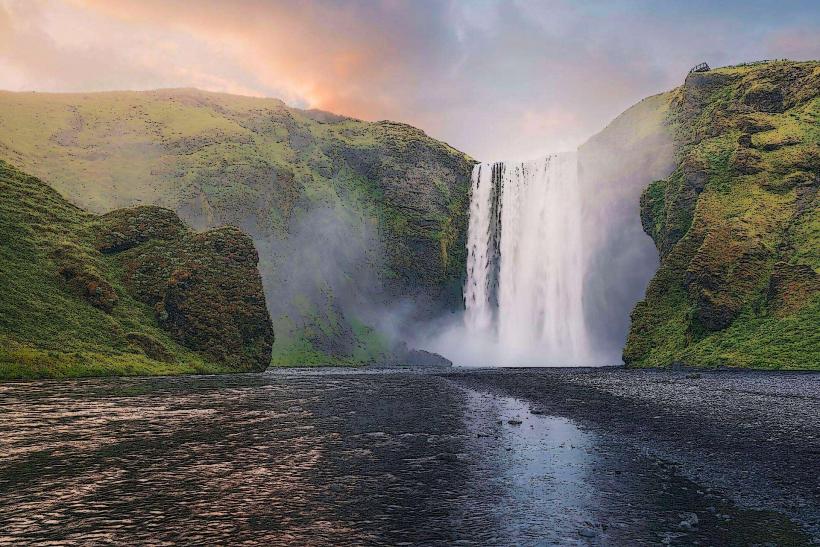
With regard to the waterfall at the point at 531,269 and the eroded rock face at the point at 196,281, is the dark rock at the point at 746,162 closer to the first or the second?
the waterfall at the point at 531,269

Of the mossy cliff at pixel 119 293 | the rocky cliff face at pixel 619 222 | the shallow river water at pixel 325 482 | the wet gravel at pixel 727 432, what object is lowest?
the shallow river water at pixel 325 482

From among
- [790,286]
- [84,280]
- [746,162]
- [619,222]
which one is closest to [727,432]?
[790,286]

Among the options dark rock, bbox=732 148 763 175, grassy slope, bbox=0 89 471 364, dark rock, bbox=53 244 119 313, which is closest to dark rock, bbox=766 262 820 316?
dark rock, bbox=732 148 763 175

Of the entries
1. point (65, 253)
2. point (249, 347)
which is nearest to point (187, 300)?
point (249, 347)

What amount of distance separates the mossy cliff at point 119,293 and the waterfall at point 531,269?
54.9 m

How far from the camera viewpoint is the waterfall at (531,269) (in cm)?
10338

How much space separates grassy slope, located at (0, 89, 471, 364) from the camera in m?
110

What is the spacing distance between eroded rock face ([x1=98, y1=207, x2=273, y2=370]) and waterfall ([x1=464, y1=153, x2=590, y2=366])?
5475cm

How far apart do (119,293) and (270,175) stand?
6991cm

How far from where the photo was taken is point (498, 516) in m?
7.86

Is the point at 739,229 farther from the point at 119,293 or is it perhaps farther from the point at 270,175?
the point at 270,175

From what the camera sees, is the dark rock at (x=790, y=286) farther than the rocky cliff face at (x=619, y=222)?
A: No

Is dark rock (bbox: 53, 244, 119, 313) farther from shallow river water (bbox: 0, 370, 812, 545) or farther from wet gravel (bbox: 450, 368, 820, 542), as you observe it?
wet gravel (bbox: 450, 368, 820, 542)

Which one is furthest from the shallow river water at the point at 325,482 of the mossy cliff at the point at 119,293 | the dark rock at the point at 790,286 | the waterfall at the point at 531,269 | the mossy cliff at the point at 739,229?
the waterfall at the point at 531,269
